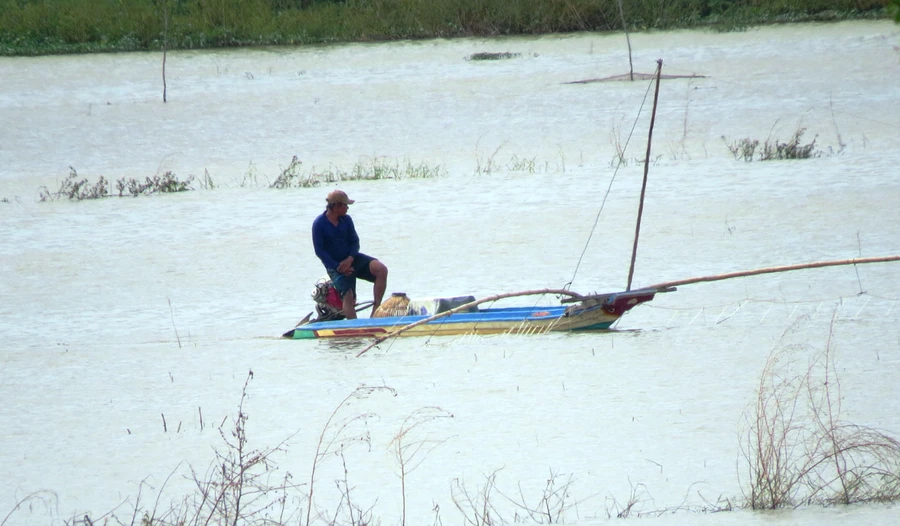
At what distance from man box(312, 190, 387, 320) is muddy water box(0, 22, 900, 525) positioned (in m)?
0.44

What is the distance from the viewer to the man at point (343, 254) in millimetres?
7637

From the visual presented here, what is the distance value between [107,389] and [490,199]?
5638mm

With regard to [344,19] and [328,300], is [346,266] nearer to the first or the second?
[328,300]

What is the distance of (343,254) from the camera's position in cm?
771

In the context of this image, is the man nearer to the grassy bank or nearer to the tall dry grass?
the tall dry grass

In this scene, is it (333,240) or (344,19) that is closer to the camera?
(333,240)

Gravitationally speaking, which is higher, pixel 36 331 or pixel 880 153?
pixel 880 153

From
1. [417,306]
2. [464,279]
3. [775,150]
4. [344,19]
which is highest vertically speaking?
[344,19]

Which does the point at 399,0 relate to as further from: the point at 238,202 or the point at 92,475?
the point at 92,475

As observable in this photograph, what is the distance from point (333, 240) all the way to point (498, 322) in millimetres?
1146

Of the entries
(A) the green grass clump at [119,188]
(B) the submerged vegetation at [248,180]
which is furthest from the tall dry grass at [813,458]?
(A) the green grass clump at [119,188]

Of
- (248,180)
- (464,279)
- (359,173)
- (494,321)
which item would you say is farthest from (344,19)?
(494,321)

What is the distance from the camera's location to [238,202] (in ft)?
42.0

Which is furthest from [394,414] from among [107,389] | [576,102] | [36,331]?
[576,102]
